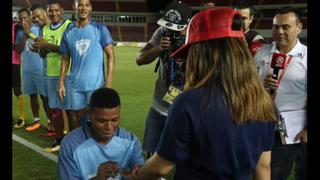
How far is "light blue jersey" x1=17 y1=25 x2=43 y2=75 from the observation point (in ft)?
21.1

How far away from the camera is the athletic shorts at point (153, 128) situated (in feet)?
12.4

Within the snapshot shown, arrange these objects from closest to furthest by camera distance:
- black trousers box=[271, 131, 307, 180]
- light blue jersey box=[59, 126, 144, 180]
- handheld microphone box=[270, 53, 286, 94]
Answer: light blue jersey box=[59, 126, 144, 180], handheld microphone box=[270, 53, 286, 94], black trousers box=[271, 131, 307, 180]

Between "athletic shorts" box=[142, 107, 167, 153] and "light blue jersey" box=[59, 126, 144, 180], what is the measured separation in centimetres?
129

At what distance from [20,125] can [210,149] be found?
218 inches

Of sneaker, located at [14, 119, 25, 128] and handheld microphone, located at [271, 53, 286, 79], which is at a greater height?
handheld microphone, located at [271, 53, 286, 79]

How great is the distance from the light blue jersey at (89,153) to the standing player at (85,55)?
6.63 ft

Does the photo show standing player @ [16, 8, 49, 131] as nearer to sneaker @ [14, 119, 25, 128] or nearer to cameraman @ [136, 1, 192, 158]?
sneaker @ [14, 119, 25, 128]

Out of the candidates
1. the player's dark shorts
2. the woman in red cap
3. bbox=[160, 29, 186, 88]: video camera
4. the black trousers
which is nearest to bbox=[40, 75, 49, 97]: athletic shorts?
the player's dark shorts

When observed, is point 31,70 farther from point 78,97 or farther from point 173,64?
point 173,64

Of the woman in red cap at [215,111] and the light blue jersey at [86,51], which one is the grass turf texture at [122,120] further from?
the woman in red cap at [215,111]

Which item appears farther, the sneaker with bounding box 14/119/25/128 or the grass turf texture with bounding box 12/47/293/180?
the sneaker with bounding box 14/119/25/128

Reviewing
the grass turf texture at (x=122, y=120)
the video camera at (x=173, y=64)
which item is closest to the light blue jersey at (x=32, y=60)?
the grass turf texture at (x=122, y=120)
